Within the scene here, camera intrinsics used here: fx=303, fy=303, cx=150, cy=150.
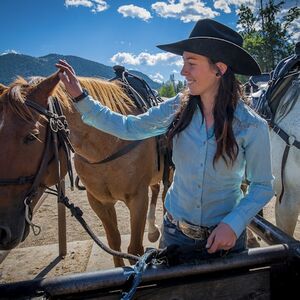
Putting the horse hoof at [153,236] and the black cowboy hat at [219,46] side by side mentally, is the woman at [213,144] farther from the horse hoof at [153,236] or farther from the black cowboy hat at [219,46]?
the horse hoof at [153,236]

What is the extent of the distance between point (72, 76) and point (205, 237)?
3.51 ft

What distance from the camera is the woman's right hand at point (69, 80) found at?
160 centimetres

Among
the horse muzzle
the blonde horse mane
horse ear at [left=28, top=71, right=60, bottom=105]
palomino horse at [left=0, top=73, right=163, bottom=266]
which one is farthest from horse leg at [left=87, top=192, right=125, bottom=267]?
horse ear at [left=28, top=71, right=60, bottom=105]

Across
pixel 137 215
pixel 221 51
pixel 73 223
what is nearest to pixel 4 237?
pixel 137 215

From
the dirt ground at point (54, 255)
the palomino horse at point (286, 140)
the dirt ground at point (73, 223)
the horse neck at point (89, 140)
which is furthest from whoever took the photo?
the dirt ground at point (73, 223)

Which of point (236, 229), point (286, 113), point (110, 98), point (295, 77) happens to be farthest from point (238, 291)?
point (295, 77)

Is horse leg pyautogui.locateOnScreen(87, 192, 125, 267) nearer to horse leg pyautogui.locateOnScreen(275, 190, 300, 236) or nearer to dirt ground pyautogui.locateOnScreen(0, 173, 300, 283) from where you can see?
dirt ground pyautogui.locateOnScreen(0, 173, 300, 283)

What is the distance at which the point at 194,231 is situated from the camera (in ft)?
4.84

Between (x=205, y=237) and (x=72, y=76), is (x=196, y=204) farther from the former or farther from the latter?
(x=72, y=76)

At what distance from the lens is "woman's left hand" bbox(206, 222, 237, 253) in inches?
47.3

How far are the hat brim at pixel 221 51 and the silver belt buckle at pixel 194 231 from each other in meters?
0.77

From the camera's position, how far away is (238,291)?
1.16m

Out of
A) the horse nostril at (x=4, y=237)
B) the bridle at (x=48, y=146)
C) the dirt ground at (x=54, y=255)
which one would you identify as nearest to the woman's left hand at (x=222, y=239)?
the bridle at (x=48, y=146)

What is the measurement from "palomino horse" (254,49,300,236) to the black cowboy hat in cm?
133
